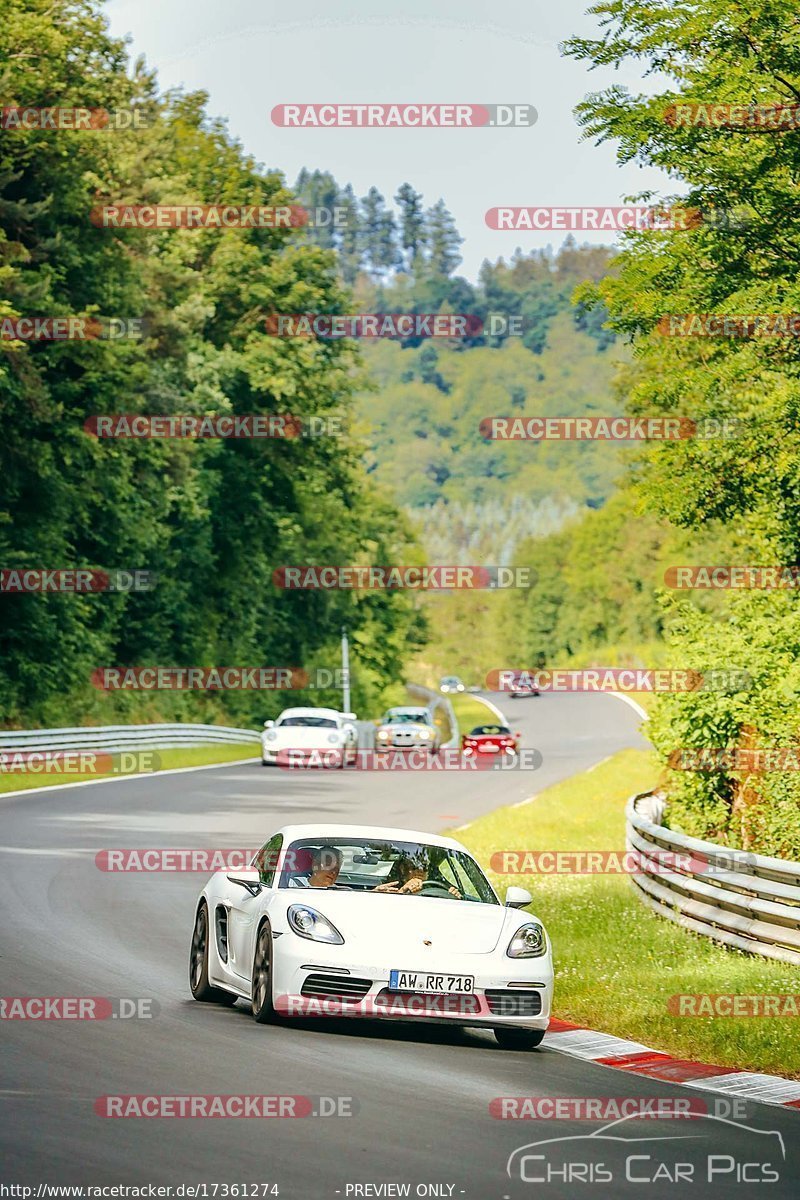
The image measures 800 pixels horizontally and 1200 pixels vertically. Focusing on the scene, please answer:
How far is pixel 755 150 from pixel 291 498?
178 feet

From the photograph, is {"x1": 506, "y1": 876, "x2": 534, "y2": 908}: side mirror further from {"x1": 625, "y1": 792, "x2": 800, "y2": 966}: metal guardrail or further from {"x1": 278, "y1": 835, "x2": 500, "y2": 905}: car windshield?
{"x1": 625, "y1": 792, "x2": 800, "y2": 966}: metal guardrail

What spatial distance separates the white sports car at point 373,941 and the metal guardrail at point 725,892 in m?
2.64

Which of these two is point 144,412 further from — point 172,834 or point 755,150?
point 755,150

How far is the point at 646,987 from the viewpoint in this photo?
13219mm

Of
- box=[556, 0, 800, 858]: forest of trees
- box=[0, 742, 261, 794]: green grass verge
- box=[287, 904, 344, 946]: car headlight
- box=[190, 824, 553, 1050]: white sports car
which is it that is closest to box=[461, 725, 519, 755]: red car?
box=[0, 742, 261, 794]: green grass verge

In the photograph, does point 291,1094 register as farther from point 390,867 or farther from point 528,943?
point 390,867

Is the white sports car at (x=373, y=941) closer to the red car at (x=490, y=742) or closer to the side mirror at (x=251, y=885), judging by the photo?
the side mirror at (x=251, y=885)

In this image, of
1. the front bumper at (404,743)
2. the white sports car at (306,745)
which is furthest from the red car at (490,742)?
the white sports car at (306,745)

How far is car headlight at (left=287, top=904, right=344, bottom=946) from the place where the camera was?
10.9m

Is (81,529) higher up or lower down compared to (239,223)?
lower down

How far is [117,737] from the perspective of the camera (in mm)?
46438

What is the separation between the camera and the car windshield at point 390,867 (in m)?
11.9

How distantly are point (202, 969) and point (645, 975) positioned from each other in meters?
3.49

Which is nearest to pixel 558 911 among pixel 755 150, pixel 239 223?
pixel 755 150
